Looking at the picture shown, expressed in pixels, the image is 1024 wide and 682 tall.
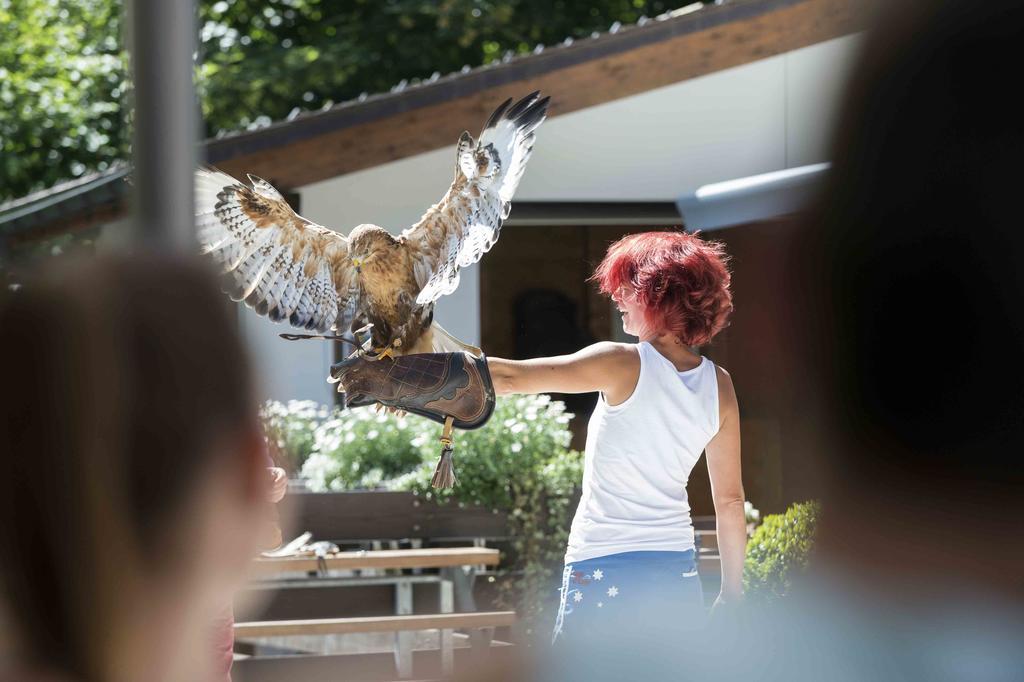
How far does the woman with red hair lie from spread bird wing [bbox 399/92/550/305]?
0.67 metres

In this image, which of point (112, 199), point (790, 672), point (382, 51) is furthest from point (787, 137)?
point (382, 51)

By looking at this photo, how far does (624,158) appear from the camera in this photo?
6.71 m

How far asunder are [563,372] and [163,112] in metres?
0.81

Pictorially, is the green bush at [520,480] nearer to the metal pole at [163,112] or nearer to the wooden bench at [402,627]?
the wooden bench at [402,627]

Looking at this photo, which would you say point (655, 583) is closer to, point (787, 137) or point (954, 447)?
point (954, 447)

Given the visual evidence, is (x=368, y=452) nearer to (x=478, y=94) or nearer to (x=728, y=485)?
(x=478, y=94)

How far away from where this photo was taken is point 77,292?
76 cm

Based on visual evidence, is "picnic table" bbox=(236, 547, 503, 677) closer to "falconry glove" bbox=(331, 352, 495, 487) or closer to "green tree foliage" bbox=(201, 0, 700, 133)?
"falconry glove" bbox=(331, 352, 495, 487)

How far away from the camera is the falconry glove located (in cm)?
206

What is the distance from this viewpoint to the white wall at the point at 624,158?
642 cm

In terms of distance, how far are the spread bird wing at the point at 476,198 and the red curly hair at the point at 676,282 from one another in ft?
2.25

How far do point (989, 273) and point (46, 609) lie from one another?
2.35ft

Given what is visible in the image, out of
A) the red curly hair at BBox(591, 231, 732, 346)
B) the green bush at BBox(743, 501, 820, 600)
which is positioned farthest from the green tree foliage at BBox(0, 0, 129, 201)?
the red curly hair at BBox(591, 231, 732, 346)

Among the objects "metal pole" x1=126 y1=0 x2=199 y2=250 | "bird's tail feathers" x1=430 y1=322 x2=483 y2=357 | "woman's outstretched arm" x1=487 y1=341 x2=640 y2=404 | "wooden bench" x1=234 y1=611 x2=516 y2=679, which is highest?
"metal pole" x1=126 y1=0 x2=199 y2=250
